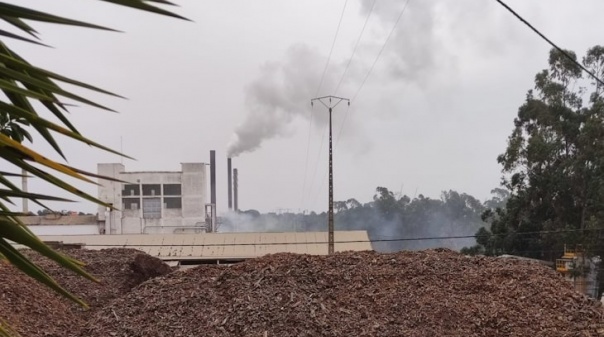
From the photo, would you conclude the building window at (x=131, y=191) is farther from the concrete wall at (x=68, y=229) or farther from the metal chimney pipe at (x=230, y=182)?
the metal chimney pipe at (x=230, y=182)

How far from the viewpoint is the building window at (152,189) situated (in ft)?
139

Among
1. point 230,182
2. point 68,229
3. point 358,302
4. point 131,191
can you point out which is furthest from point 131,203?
point 358,302

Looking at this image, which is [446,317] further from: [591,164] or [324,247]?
[591,164]

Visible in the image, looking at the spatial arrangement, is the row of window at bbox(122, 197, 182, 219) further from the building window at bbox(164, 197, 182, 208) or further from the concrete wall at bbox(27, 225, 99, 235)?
the concrete wall at bbox(27, 225, 99, 235)

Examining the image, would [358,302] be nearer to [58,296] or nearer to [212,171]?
[58,296]

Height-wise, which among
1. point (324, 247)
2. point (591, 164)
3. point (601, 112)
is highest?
point (601, 112)

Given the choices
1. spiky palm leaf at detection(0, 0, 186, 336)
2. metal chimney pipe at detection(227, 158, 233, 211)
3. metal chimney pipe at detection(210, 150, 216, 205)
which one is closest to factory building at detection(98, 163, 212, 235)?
metal chimney pipe at detection(210, 150, 216, 205)

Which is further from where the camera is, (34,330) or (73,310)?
(73,310)

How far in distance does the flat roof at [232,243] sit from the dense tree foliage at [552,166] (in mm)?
6629

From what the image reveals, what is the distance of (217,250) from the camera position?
72.4ft

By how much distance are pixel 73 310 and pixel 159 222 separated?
3527 centimetres

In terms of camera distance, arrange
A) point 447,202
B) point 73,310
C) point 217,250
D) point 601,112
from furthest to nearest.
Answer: point 447,202 < point 601,112 < point 217,250 < point 73,310

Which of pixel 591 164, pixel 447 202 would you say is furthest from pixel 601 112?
pixel 447 202

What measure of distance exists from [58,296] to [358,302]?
4.36 m
